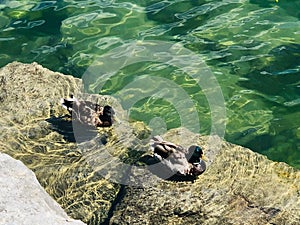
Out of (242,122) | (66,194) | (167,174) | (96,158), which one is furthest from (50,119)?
(242,122)

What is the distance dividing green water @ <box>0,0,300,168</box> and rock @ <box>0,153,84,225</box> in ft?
10.4

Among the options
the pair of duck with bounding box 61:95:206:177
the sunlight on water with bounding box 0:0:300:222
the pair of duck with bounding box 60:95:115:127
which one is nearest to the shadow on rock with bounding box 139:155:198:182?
the pair of duck with bounding box 61:95:206:177

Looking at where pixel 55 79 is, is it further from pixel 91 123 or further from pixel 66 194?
pixel 66 194

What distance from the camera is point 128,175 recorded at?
259 inches

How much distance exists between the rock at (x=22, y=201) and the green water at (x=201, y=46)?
3168mm

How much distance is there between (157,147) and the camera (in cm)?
664

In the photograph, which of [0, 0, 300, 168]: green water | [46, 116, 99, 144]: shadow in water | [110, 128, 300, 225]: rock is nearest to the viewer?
[110, 128, 300, 225]: rock

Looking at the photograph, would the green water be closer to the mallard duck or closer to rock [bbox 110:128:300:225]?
rock [bbox 110:128:300:225]

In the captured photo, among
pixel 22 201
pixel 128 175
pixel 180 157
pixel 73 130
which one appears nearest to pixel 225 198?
pixel 180 157

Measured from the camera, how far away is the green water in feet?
27.1

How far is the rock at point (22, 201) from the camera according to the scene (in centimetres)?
445

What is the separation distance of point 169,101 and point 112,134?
1.65 metres

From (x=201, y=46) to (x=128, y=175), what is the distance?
4289 millimetres

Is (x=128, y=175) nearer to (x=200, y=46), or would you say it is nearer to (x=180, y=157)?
(x=180, y=157)
